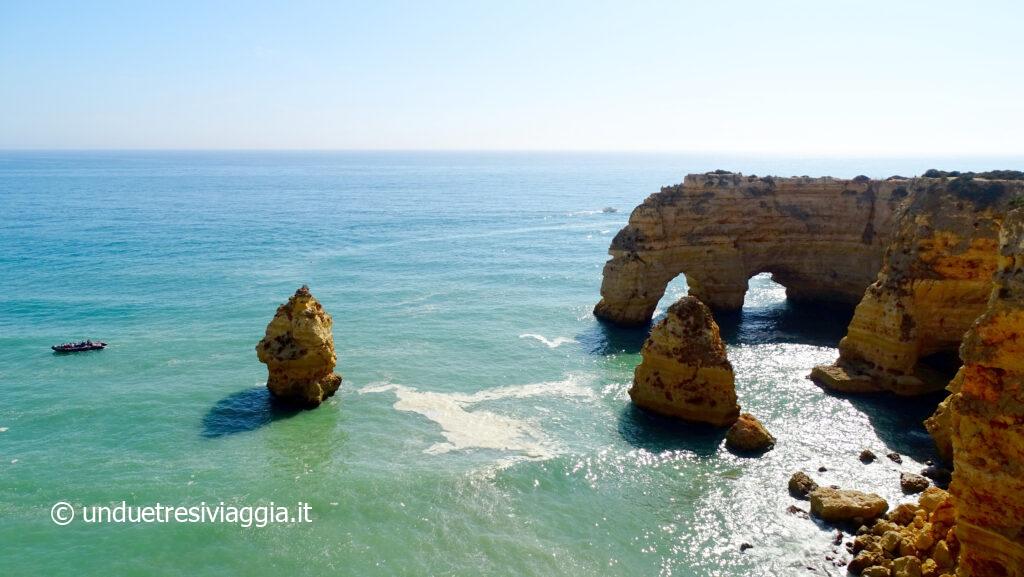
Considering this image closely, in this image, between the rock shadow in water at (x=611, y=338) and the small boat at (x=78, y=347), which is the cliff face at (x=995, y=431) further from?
the small boat at (x=78, y=347)

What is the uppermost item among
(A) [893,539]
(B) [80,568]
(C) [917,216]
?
(C) [917,216]

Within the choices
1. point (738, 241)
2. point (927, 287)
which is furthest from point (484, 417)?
point (738, 241)

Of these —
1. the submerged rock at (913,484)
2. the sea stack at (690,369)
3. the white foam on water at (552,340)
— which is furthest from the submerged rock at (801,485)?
the white foam on water at (552,340)

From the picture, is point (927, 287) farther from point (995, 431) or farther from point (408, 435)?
point (408, 435)

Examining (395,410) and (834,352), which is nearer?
(395,410)

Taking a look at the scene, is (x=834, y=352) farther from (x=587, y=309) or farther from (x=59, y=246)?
(x=59, y=246)

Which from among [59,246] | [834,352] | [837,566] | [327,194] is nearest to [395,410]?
[837,566]
